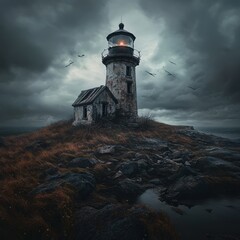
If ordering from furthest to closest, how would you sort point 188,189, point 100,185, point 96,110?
point 96,110
point 100,185
point 188,189

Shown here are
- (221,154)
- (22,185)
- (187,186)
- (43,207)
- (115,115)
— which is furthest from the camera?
(115,115)

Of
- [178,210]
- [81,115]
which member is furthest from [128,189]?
[81,115]

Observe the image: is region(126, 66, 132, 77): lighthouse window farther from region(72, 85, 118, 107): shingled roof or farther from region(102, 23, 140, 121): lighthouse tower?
region(72, 85, 118, 107): shingled roof

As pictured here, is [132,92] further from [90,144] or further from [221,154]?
[221,154]

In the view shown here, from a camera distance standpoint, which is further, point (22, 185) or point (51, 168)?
point (51, 168)

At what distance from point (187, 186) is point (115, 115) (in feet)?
68.1

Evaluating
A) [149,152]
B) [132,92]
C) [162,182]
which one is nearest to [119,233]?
[162,182]

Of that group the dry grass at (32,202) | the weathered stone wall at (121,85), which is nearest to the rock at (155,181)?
the dry grass at (32,202)

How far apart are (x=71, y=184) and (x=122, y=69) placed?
24.3 meters

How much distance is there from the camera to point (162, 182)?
14.8 meters

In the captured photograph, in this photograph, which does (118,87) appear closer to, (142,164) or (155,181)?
(142,164)

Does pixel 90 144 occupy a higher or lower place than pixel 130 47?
lower

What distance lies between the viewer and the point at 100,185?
13445mm

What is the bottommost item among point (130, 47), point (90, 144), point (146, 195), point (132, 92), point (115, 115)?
point (146, 195)
